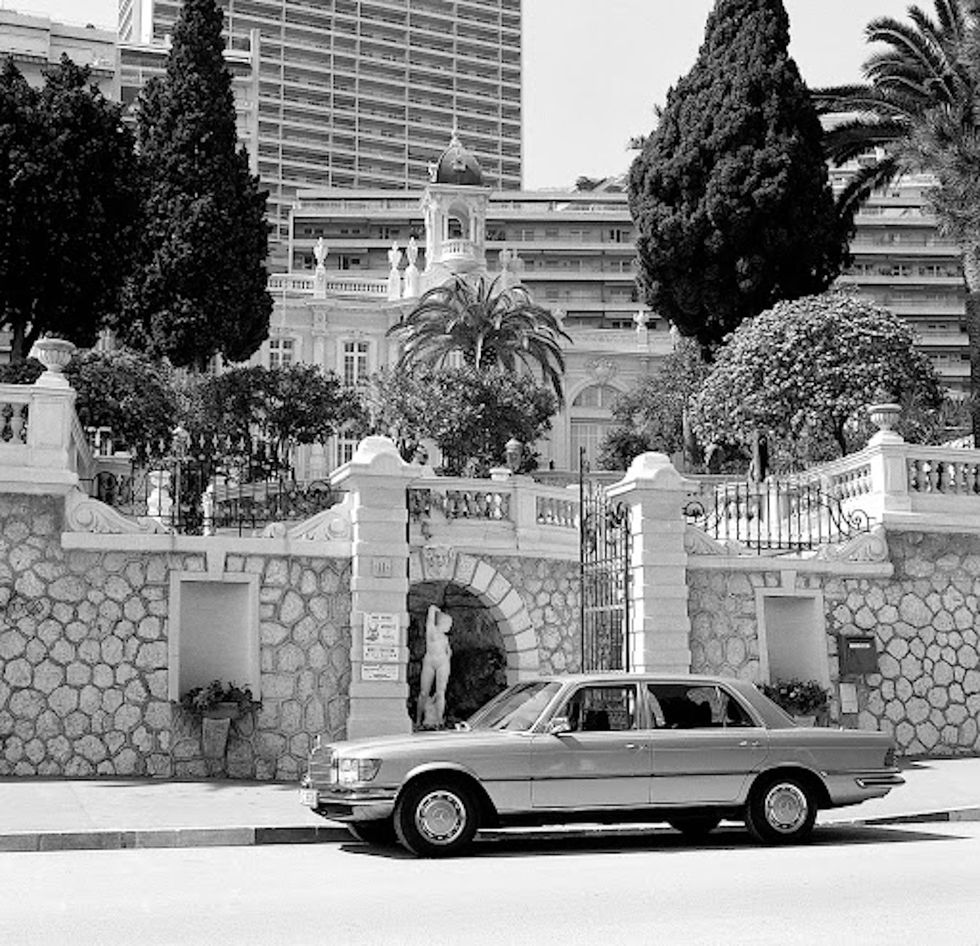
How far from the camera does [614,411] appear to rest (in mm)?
61781

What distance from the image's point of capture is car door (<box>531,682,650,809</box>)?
12594mm

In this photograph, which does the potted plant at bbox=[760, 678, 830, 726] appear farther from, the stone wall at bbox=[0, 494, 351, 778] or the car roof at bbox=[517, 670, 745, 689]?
the car roof at bbox=[517, 670, 745, 689]

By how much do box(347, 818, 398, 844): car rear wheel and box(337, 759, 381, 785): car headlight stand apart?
0.54 meters

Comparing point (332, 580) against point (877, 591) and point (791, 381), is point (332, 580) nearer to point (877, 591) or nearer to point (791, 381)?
point (877, 591)

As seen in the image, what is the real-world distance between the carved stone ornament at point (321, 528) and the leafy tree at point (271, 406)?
16.8 m

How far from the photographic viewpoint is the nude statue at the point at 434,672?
20.9 m

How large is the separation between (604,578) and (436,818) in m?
8.51

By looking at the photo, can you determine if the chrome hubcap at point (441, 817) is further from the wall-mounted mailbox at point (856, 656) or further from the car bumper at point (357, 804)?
the wall-mounted mailbox at point (856, 656)

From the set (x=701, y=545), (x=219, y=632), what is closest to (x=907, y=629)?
(x=701, y=545)

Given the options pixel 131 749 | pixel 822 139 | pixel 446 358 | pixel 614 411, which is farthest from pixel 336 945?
pixel 614 411

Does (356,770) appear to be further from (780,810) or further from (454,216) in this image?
(454,216)

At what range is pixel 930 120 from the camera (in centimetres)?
3206

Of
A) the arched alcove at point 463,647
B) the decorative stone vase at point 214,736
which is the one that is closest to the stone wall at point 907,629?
the arched alcove at point 463,647

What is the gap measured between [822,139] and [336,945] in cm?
3528
